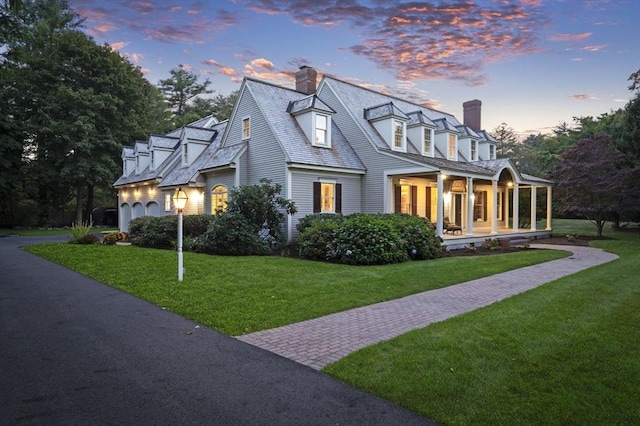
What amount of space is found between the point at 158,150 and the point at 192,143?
14.6 ft

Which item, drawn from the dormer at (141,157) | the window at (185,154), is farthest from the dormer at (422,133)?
the dormer at (141,157)

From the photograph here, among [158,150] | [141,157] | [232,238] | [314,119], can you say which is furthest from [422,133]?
[141,157]

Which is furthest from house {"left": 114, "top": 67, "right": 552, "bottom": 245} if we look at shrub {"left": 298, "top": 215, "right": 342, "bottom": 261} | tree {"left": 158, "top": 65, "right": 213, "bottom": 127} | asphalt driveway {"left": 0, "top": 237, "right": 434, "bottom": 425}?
tree {"left": 158, "top": 65, "right": 213, "bottom": 127}

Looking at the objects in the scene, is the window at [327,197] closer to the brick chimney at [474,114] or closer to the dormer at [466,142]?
the dormer at [466,142]

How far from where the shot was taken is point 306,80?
832 inches

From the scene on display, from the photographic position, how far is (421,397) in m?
3.49

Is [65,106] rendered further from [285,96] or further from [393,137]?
[393,137]

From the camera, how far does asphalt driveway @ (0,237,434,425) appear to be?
3.20 metres

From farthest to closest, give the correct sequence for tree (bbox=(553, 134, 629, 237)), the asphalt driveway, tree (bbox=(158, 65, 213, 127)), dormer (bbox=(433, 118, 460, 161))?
1. tree (bbox=(158, 65, 213, 127))
2. dormer (bbox=(433, 118, 460, 161))
3. tree (bbox=(553, 134, 629, 237))
4. the asphalt driveway

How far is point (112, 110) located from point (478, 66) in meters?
28.8

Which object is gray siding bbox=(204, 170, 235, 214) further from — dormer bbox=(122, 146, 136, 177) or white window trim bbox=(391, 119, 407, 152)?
dormer bbox=(122, 146, 136, 177)

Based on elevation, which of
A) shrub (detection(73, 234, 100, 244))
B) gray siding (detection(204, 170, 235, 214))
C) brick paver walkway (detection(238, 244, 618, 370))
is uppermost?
gray siding (detection(204, 170, 235, 214))

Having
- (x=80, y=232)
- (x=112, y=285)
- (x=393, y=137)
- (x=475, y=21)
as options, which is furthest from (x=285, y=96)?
(x=112, y=285)

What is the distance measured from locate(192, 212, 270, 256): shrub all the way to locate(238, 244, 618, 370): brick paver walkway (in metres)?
7.17
